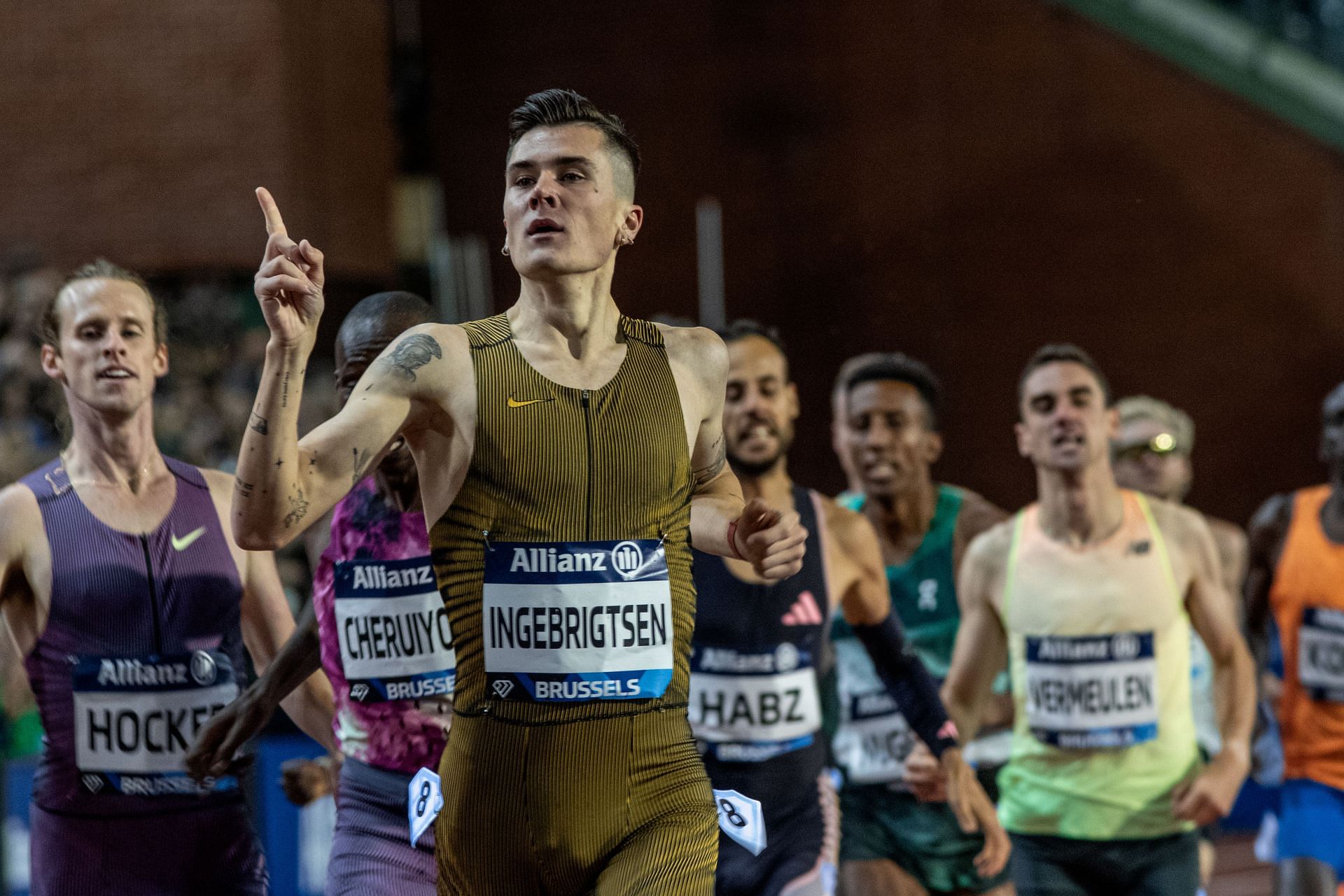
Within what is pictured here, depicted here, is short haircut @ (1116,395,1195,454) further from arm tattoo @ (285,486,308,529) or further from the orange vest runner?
arm tattoo @ (285,486,308,529)

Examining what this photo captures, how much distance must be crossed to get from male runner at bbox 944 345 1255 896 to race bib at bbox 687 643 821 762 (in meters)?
0.93

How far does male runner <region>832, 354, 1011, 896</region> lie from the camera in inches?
230

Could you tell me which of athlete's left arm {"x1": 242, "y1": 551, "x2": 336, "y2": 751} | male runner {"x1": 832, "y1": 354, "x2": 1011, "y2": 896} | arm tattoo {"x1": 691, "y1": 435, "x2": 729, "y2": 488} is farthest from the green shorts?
arm tattoo {"x1": 691, "y1": 435, "x2": 729, "y2": 488}

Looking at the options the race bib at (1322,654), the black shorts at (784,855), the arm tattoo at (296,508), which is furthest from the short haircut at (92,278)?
the race bib at (1322,654)

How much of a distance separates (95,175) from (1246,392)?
9006 millimetres

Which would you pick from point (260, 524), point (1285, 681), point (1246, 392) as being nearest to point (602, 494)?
point (260, 524)

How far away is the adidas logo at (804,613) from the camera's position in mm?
4992

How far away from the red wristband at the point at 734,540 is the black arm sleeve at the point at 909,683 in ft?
5.78

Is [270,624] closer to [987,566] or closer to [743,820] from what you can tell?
[743,820]

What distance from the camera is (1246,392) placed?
1259cm

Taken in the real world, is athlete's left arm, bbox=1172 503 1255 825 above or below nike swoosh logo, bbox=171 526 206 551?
below

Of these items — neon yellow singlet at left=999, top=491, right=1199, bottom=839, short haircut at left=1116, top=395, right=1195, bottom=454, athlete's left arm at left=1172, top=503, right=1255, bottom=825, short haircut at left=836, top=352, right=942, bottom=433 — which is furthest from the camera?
short haircut at left=1116, top=395, right=1195, bottom=454

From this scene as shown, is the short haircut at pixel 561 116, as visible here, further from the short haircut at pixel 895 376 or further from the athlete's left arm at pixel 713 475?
the short haircut at pixel 895 376

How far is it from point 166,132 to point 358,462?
32.5 feet
